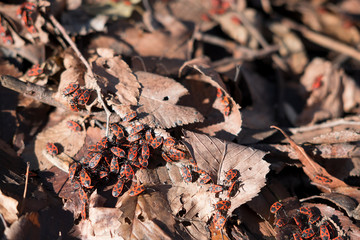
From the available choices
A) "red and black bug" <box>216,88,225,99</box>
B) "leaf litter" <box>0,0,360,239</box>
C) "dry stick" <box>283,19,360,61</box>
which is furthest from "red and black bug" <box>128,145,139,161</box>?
"dry stick" <box>283,19,360,61</box>

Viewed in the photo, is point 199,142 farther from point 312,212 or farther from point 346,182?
point 346,182

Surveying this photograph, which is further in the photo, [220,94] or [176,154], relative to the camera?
[220,94]

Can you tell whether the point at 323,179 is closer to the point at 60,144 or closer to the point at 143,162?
the point at 143,162

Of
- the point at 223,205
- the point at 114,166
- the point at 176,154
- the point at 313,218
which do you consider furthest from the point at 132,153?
the point at 313,218

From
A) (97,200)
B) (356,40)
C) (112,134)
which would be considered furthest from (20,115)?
(356,40)

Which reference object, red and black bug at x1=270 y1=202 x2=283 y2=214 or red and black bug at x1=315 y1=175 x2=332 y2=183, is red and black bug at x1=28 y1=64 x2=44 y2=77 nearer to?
red and black bug at x1=270 y1=202 x2=283 y2=214

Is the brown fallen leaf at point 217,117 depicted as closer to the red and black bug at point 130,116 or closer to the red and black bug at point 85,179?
the red and black bug at point 130,116

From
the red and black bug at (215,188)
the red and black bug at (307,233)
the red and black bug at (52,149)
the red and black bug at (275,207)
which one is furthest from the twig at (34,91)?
the red and black bug at (307,233)
